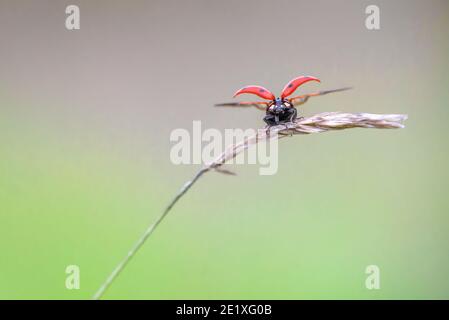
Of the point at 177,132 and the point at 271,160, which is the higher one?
the point at 177,132

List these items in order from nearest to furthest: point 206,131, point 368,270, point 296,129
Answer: point 296,129
point 368,270
point 206,131

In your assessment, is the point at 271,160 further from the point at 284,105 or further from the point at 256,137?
the point at 256,137

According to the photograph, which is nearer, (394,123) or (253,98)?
(394,123)

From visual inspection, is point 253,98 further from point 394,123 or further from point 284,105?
point 394,123

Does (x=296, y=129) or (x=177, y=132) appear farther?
(x=177, y=132)

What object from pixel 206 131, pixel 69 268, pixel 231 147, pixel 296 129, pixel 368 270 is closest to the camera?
pixel 231 147

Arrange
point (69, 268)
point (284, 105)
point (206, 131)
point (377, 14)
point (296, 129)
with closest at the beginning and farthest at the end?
point (296, 129) < point (284, 105) < point (69, 268) < point (206, 131) < point (377, 14)

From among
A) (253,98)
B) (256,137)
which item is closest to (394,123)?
(256,137)

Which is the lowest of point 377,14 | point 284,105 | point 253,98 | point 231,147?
point 231,147

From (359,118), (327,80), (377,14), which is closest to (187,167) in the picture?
(327,80)
